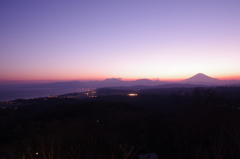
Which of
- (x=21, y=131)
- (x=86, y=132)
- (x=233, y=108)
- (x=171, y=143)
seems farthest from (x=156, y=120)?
(x=21, y=131)

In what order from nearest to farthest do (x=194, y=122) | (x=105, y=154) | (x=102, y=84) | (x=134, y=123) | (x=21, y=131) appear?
(x=105, y=154) → (x=194, y=122) → (x=21, y=131) → (x=134, y=123) → (x=102, y=84)

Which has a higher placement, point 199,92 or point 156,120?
point 199,92

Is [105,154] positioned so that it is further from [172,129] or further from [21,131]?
[21,131]

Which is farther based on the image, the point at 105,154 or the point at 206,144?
the point at 206,144

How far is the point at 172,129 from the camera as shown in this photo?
421 inches

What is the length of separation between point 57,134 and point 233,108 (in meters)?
12.5

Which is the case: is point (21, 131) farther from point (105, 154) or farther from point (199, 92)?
point (199, 92)

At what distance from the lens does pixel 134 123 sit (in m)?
12.7

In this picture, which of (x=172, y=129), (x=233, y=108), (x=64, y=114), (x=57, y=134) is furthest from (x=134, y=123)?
(x=64, y=114)

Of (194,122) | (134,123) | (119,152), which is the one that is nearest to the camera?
(119,152)

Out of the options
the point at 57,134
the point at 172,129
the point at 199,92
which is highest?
the point at 199,92

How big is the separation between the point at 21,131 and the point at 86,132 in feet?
17.2

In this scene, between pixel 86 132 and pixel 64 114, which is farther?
pixel 64 114

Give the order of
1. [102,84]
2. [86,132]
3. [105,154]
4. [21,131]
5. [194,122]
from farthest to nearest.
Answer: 1. [102,84]
2. [21,131]
3. [86,132]
4. [194,122]
5. [105,154]
